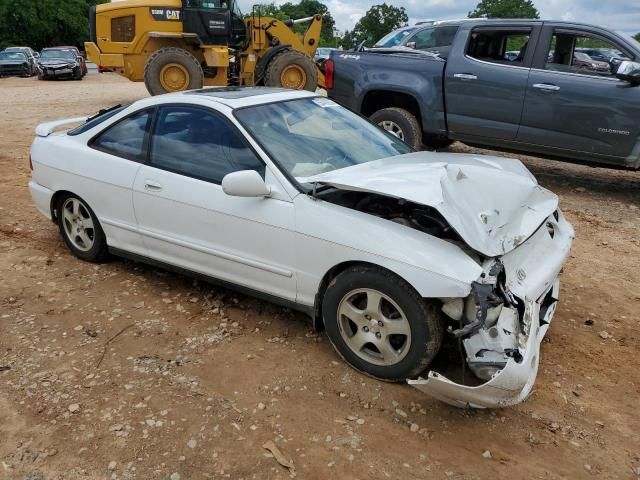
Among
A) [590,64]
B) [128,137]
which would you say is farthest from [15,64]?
[590,64]

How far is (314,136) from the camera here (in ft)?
12.7

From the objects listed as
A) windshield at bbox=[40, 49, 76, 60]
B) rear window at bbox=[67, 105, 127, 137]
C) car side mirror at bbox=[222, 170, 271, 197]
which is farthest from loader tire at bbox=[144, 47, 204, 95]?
windshield at bbox=[40, 49, 76, 60]

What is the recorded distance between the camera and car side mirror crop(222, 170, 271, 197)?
3225mm

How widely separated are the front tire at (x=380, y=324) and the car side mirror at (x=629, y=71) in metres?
4.54

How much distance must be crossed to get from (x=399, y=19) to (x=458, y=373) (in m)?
70.5

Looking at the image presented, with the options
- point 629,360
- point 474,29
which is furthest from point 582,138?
point 629,360

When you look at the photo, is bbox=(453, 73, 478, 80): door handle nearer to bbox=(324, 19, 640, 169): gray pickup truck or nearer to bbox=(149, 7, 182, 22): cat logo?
bbox=(324, 19, 640, 169): gray pickup truck

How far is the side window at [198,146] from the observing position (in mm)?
3572

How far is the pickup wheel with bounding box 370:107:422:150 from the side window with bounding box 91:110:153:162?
13.0 ft

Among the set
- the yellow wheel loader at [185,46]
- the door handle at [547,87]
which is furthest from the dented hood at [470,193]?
the yellow wheel loader at [185,46]

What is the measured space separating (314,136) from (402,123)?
12.5ft

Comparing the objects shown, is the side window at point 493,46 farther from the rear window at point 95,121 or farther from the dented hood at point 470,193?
the rear window at point 95,121

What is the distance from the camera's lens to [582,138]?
6.41 metres

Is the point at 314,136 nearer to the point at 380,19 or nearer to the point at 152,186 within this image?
the point at 152,186
